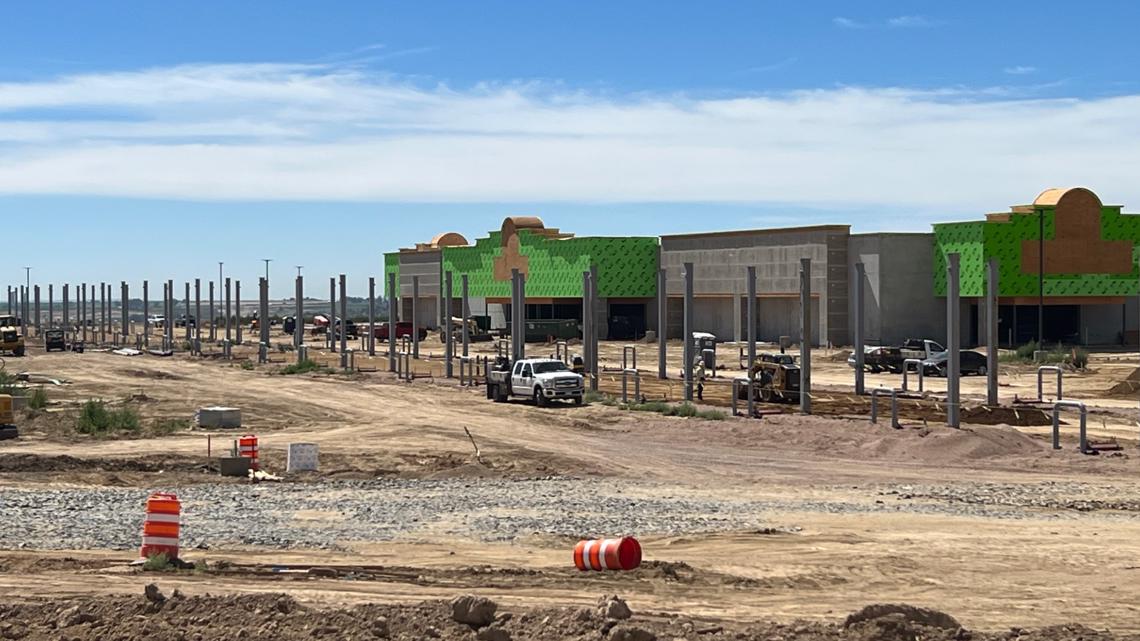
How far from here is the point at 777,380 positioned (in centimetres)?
4972

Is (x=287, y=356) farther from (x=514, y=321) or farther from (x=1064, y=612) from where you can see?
(x=1064, y=612)

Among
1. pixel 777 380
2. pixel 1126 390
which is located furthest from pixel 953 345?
pixel 1126 390

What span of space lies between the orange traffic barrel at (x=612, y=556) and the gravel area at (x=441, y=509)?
12.4 feet

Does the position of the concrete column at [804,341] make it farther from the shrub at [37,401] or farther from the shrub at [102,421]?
the shrub at [37,401]

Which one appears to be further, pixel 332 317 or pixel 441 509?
pixel 332 317

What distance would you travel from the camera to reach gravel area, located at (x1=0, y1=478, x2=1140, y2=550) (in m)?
22.4

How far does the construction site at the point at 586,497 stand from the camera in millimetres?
15617

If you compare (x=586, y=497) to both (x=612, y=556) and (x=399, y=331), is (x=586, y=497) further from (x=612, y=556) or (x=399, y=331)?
(x=399, y=331)

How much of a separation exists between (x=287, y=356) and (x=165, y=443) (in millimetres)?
54525

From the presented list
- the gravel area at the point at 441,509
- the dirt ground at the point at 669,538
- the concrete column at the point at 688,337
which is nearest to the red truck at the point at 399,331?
the concrete column at the point at 688,337

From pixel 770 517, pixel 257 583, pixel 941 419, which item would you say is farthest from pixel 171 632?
pixel 941 419

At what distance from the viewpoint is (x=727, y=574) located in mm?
18719

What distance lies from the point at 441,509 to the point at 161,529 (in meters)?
7.26

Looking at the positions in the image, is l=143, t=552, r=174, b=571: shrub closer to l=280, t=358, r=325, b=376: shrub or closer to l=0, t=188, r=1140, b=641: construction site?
l=0, t=188, r=1140, b=641: construction site
